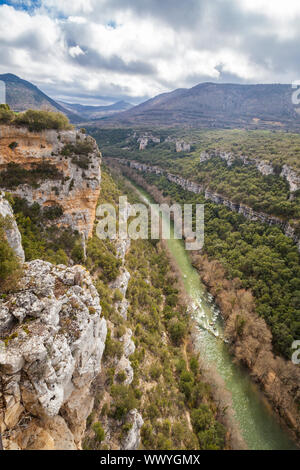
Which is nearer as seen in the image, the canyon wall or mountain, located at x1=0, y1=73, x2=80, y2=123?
the canyon wall

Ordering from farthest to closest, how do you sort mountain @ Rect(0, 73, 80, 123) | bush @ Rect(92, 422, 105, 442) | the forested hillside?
mountain @ Rect(0, 73, 80, 123) < the forested hillside < bush @ Rect(92, 422, 105, 442)

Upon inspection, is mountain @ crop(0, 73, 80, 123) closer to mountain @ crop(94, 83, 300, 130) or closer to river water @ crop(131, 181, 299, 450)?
mountain @ crop(94, 83, 300, 130)

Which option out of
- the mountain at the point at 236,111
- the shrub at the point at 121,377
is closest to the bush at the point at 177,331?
the shrub at the point at 121,377

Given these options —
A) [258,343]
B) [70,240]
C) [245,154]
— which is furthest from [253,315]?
[245,154]

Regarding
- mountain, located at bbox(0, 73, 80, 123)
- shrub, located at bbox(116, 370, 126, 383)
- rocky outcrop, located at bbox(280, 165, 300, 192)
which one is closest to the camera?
shrub, located at bbox(116, 370, 126, 383)

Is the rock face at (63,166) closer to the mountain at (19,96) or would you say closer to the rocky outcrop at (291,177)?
the rocky outcrop at (291,177)

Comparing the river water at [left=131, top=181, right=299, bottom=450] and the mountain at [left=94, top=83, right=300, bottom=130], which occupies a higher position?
the mountain at [left=94, top=83, right=300, bottom=130]

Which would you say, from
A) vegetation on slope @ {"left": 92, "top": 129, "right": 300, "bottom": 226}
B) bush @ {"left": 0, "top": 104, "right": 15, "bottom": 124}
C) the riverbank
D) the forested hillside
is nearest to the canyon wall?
bush @ {"left": 0, "top": 104, "right": 15, "bottom": 124}
